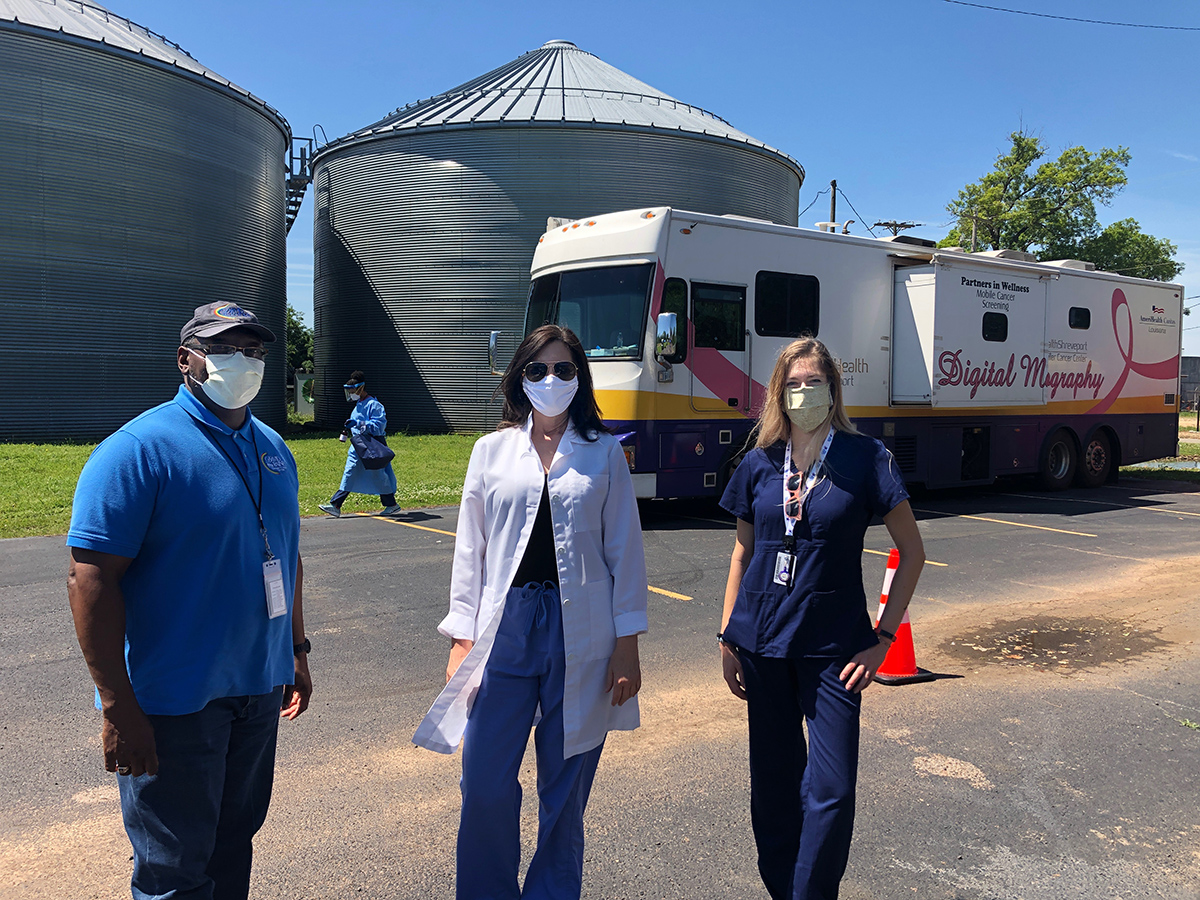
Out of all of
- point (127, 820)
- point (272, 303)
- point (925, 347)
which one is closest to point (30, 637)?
point (127, 820)

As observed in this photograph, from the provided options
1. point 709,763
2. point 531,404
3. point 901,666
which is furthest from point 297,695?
point 901,666

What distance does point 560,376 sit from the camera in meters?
3.02

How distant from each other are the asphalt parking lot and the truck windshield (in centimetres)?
393

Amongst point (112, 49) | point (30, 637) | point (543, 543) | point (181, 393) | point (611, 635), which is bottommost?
point (30, 637)

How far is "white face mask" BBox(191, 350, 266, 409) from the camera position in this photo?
257cm

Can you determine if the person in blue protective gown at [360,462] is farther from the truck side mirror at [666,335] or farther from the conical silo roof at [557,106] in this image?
the conical silo roof at [557,106]

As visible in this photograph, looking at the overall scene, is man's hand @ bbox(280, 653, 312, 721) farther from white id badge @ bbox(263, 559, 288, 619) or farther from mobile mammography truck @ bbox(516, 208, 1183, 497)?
mobile mammography truck @ bbox(516, 208, 1183, 497)

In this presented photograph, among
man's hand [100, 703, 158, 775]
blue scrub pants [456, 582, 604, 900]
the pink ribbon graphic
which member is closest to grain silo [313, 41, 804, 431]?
the pink ribbon graphic

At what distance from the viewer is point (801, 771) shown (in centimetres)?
303

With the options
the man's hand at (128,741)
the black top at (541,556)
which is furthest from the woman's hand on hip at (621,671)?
the man's hand at (128,741)

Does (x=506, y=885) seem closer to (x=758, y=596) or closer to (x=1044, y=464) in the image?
(x=758, y=596)

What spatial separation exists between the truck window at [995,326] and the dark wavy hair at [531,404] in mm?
12383

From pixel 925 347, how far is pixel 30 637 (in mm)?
11280

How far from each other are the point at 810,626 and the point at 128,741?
1.97 metres
